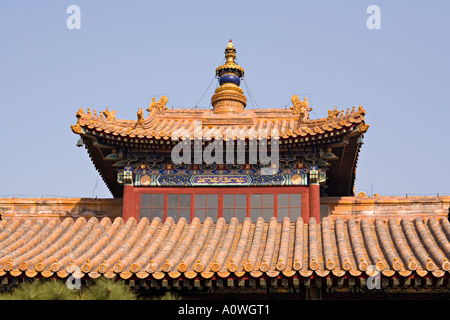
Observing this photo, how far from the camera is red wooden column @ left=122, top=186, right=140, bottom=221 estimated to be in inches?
680

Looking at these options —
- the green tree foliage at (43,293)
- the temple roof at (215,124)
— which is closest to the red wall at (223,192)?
the temple roof at (215,124)

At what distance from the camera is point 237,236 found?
15.2 meters

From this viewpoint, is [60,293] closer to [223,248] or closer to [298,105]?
[223,248]

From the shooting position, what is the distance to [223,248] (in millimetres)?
14023

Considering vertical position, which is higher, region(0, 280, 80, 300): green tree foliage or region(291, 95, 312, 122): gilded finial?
region(291, 95, 312, 122): gilded finial

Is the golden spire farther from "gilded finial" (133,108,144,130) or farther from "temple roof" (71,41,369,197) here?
"gilded finial" (133,108,144,130)

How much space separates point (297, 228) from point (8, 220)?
23.2 feet

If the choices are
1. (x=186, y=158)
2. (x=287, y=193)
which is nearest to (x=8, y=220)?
(x=186, y=158)

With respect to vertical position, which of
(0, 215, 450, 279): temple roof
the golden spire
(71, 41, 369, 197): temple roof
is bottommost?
(0, 215, 450, 279): temple roof

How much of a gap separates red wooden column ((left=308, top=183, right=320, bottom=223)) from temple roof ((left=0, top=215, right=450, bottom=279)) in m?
1.10

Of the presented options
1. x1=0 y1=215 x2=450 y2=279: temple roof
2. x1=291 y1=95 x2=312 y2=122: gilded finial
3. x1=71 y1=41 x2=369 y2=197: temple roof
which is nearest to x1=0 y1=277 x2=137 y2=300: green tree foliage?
x1=0 y1=215 x2=450 y2=279: temple roof

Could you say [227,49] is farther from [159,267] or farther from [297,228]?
[159,267]

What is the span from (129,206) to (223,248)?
415 cm
